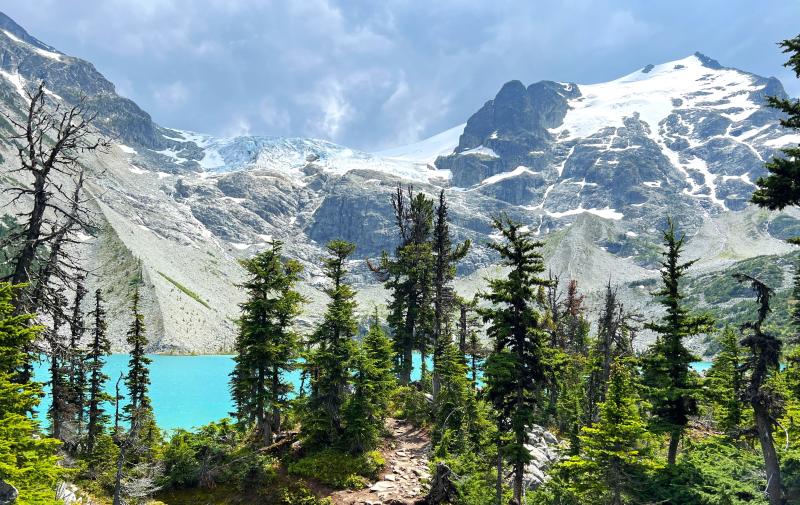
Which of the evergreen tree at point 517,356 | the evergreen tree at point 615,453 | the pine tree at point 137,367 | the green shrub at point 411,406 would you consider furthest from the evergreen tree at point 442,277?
the pine tree at point 137,367

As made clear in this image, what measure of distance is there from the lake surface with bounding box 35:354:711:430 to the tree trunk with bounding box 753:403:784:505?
5089 centimetres

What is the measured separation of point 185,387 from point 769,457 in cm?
10982

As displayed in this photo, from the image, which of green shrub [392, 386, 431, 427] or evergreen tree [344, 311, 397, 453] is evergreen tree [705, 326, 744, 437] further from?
evergreen tree [344, 311, 397, 453]

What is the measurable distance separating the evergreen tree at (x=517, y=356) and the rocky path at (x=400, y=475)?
183 inches

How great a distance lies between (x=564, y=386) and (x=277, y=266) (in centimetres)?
3437

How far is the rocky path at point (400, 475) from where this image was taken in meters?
21.1

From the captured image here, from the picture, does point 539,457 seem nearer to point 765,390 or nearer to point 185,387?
point 765,390

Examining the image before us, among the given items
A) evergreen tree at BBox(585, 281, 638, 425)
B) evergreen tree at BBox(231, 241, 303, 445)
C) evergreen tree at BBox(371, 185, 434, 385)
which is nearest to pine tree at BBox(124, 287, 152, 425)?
evergreen tree at BBox(231, 241, 303, 445)

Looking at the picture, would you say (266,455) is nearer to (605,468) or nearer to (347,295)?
(347,295)

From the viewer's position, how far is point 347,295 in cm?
2784

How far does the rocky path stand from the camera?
21078 mm

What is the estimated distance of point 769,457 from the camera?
18266 mm

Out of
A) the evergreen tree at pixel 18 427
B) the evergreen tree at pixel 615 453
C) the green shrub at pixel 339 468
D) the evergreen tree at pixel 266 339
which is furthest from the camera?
the evergreen tree at pixel 266 339

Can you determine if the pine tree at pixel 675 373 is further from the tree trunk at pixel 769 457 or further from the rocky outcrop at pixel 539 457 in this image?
the rocky outcrop at pixel 539 457
